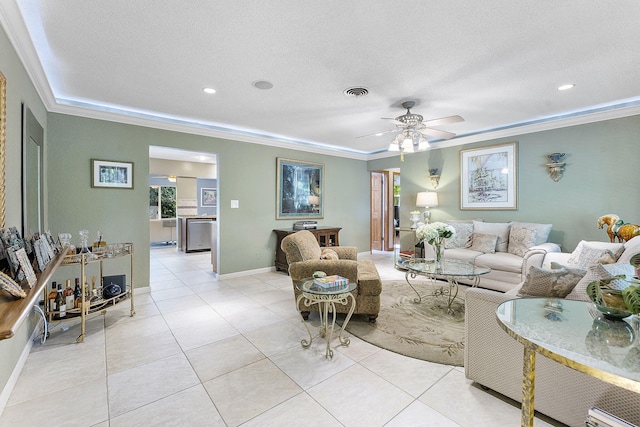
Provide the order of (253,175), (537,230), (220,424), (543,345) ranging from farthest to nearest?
(253,175) < (537,230) < (220,424) < (543,345)

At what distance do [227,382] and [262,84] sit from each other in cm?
271

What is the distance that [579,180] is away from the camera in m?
3.93

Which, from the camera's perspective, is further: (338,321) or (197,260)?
(197,260)

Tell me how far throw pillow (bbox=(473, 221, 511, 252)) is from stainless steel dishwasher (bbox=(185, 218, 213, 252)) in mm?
6181

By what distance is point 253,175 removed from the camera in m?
5.03

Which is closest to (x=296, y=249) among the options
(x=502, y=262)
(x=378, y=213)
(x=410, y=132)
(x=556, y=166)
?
(x=410, y=132)

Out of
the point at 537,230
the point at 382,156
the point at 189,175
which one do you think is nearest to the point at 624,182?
the point at 537,230

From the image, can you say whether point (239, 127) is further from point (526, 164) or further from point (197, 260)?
point (526, 164)

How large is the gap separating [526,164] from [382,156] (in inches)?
112

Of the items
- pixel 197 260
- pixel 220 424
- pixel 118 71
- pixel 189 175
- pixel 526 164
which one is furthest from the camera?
pixel 189 175

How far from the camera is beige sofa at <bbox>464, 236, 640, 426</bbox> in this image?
136 centimetres

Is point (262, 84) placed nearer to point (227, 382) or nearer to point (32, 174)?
point (32, 174)

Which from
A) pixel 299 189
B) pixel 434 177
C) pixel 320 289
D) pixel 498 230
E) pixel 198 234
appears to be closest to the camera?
pixel 320 289

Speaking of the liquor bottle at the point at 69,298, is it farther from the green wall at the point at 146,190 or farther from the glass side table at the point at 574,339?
the glass side table at the point at 574,339
